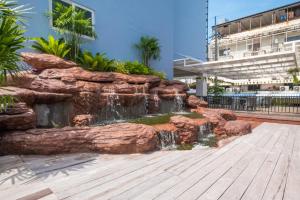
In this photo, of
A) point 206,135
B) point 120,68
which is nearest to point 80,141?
point 206,135

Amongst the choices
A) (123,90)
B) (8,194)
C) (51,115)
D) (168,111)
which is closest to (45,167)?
(8,194)

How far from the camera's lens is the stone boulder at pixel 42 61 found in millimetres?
6781

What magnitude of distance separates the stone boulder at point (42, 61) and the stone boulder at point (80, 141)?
3558 millimetres

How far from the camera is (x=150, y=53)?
1291 centimetres

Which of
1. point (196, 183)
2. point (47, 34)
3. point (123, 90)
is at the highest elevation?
point (47, 34)

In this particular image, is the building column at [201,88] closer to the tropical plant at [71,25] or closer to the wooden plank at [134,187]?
the tropical plant at [71,25]

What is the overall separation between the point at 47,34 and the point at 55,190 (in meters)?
7.59

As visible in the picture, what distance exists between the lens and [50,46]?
7.70 m

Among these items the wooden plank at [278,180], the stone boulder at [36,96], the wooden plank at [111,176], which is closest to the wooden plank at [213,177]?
the wooden plank at [278,180]

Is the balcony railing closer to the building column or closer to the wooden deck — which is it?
the building column

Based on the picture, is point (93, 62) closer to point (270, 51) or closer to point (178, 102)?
point (178, 102)

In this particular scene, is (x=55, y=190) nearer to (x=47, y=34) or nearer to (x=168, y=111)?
(x=47, y=34)

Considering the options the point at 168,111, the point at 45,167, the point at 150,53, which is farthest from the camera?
the point at 150,53

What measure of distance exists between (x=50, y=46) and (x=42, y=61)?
3.49 ft
